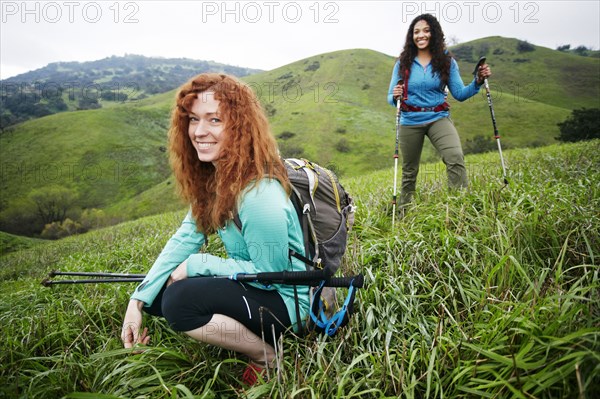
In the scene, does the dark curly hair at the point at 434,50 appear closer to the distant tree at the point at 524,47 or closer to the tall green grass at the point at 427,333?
the tall green grass at the point at 427,333

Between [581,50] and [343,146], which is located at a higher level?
[581,50]

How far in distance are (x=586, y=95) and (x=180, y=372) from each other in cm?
10257

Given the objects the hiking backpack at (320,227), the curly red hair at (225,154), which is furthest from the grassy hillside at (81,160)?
the hiking backpack at (320,227)

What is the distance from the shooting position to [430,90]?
4.70 meters

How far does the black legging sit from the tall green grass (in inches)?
12.0

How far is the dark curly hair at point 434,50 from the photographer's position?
4672mm

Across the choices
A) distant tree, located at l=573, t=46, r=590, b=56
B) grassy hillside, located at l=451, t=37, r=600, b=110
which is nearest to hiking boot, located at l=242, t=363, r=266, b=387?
grassy hillside, located at l=451, t=37, r=600, b=110

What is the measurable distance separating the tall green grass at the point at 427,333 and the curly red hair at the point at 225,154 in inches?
43.9

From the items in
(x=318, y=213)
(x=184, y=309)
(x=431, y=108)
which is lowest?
(x=184, y=309)

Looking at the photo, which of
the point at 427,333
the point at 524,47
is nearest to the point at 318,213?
the point at 427,333

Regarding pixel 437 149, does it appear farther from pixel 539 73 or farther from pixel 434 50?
pixel 539 73

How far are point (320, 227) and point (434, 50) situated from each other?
13.1 feet

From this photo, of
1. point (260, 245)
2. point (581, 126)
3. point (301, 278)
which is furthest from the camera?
point (581, 126)

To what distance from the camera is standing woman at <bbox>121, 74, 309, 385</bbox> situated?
209 cm
